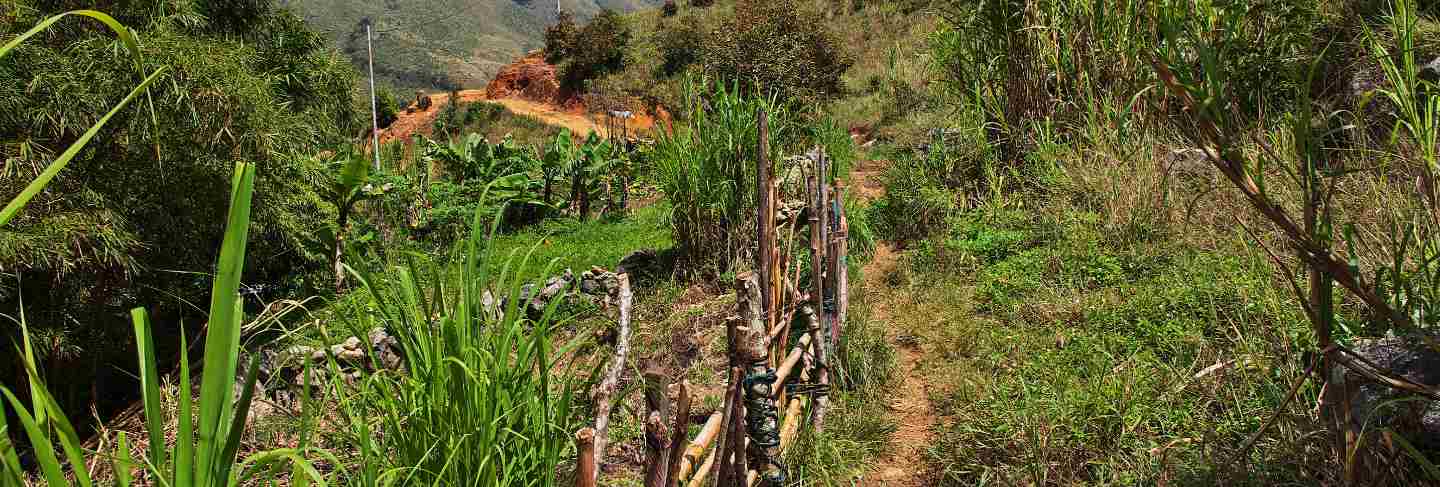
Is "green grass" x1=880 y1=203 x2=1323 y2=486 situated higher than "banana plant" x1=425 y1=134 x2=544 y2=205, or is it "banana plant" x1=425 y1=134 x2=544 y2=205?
"banana plant" x1=425 y1=134 x2=544 y2=205

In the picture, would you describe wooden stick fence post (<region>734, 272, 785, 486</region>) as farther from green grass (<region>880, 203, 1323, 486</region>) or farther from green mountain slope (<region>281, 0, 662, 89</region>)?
green mountain slope (<region>281, 0, 662, 89</region>)

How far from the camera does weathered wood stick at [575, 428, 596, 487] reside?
1.44 metres

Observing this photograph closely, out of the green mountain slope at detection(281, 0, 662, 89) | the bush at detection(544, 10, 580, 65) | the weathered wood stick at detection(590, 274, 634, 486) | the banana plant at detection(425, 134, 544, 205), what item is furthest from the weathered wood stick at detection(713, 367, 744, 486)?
the green mountain slope at detection(281, 0, 662, 89)

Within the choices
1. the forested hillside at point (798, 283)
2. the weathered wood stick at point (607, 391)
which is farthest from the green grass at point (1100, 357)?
the weathered wood stick at point (607, 391)

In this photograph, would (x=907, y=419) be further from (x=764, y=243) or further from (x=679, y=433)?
(x=679, y=433)

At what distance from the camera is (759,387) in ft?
8.05

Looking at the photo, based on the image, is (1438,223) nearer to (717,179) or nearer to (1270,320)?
(1270,320)

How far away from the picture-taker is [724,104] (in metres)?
4.71

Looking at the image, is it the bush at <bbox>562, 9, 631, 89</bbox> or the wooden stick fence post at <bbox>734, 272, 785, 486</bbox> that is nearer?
the wooden stick fence post at <bbox>734, 272, 785, 486</bbox>

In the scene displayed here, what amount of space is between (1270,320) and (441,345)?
3072 millimetres

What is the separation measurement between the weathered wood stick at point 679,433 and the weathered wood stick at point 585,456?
21cm

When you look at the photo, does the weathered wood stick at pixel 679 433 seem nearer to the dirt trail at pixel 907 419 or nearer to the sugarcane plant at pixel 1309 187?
the sugarcane plant at pixel 1309 187

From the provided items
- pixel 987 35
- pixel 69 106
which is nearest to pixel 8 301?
pixel 69 106

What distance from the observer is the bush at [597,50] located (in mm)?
24375
